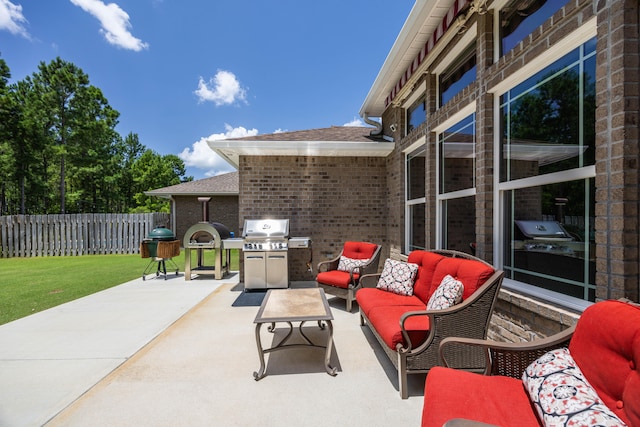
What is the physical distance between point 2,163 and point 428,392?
22.4 metres

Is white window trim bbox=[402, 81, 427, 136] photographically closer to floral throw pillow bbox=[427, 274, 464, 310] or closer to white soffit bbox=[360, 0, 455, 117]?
white soffit bbox=[360, 0, 455, 117]

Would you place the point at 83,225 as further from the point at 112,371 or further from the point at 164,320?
the point at 112,371

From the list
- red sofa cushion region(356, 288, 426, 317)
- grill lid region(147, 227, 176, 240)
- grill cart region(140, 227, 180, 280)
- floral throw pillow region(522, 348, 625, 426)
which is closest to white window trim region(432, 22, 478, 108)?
red sofa cushion region(356, 288, 426, 317)

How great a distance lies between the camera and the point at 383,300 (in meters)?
3.55

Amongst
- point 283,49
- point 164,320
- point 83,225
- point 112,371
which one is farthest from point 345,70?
point 83,225

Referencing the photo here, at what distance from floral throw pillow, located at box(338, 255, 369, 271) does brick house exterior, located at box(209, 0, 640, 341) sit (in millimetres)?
1196

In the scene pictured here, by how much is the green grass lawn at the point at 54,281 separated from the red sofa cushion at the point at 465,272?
19.6 ft

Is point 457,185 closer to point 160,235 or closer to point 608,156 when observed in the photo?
point 608,156

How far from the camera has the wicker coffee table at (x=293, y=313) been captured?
2.85 metres

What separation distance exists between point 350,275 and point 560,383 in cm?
357

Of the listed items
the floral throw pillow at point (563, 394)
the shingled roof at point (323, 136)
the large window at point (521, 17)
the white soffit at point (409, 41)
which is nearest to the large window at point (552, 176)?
the large window at point (521, 17)

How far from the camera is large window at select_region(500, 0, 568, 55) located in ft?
8.63

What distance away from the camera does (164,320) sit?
4.42 meters

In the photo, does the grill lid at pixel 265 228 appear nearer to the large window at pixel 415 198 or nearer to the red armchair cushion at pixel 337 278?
the red armchair cushion at pixel 337 278
